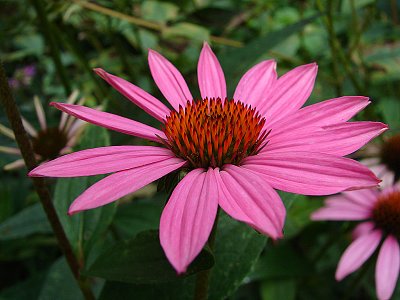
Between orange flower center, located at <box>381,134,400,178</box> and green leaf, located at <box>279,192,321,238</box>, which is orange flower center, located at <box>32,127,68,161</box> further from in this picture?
orange flower center, located at <box>381,134,400,178</box>

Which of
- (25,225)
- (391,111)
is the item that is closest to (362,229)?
(391,111)

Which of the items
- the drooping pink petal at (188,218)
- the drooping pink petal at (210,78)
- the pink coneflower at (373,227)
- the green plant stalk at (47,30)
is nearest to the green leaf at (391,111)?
the pink coneflower at (373,227)

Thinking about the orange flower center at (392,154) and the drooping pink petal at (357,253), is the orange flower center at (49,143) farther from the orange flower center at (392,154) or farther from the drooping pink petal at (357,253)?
the orange flower center at (392,154)

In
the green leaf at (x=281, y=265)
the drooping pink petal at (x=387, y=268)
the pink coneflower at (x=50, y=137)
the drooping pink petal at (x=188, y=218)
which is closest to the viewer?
the drooping pink petal at (x=188, y=218)

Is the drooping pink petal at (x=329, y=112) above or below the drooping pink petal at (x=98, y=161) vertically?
below

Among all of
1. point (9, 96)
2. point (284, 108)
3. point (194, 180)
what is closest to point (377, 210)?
point (284, 108)

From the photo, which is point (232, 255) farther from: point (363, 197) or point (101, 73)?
point (363, 197)
